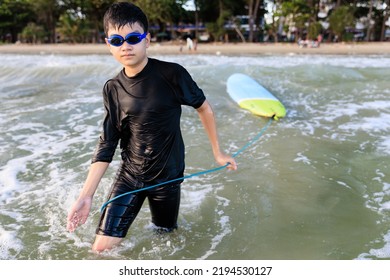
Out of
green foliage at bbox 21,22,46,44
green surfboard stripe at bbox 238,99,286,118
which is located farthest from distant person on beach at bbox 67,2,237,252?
green foliage at bbox 21,22,46,44

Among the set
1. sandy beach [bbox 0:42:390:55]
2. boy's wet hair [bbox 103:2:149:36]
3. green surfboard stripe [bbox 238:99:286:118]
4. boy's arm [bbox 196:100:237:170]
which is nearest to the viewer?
boy's wet hair [bbox 103:2:149:36]

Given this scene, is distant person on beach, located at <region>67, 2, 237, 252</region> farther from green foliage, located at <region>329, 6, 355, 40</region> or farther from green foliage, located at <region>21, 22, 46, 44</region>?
green foliage, located at <region>21, 22, 46, 44</region>

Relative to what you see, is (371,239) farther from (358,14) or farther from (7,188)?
(358,14)

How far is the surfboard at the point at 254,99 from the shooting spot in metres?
7.33

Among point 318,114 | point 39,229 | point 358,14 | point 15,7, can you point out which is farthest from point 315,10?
point 39,229

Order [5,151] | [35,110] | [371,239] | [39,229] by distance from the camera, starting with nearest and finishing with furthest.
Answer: [371,239] < [39,229] < [5,151] < [35,110]

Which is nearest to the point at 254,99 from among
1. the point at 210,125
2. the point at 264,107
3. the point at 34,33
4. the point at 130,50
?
the point at 264,107

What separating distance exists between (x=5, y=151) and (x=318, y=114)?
6072 mm

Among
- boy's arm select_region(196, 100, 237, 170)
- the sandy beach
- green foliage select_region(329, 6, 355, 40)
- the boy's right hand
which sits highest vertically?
green foliage select_region(329, 6, 355, 40)

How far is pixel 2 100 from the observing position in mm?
9469

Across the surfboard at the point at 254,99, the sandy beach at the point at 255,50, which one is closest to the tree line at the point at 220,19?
the sandy beach at the point at 255,50

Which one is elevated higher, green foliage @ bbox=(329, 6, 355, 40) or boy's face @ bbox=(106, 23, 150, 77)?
green foliage @ bbox=(329, 6, 355, 40)

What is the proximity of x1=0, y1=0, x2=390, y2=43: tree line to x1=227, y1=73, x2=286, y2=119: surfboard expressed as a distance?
2512cm

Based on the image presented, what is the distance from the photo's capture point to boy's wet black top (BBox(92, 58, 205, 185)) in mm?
2273
